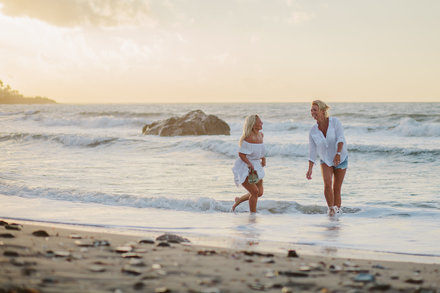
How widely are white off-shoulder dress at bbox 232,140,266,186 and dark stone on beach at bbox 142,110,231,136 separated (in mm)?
18661

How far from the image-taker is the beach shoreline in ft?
11.3

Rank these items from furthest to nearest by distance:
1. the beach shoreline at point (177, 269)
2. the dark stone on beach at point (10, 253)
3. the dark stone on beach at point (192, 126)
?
the dark stone on beach at point (192, 126) < the dark stone on beach at point (10, 253) < the beach shoreline at point (177, 269)

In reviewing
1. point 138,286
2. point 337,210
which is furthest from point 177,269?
point 337,210

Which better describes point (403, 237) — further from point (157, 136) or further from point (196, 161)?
point (157, 136)

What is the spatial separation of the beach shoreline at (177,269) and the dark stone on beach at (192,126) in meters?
21.5

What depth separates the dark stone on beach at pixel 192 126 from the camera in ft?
87.6

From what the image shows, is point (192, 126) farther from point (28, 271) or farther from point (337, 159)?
point (28, 271)

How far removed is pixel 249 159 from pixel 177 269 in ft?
13.4

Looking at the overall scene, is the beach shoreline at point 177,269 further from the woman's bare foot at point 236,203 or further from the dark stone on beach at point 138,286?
the woman's bare foot at point 236,203

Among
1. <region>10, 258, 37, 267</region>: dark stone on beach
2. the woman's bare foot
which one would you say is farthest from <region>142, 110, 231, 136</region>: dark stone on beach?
<region>10, 258, 37, 267</region>: dark stone on beach

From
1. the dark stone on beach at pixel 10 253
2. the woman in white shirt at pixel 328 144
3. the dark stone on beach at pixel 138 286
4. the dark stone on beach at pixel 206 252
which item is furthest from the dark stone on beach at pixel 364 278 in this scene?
the woman in white shirt at pixel 328 144

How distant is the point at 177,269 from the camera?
12.9ft

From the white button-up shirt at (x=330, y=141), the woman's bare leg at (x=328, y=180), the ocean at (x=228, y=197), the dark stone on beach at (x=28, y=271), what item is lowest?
the ocean at (x=228, y=197)

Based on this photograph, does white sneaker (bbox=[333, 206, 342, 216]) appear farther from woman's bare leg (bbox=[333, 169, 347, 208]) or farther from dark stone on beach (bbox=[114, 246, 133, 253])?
dark stone on beach (bbox=[114, 246, 133, 253])
